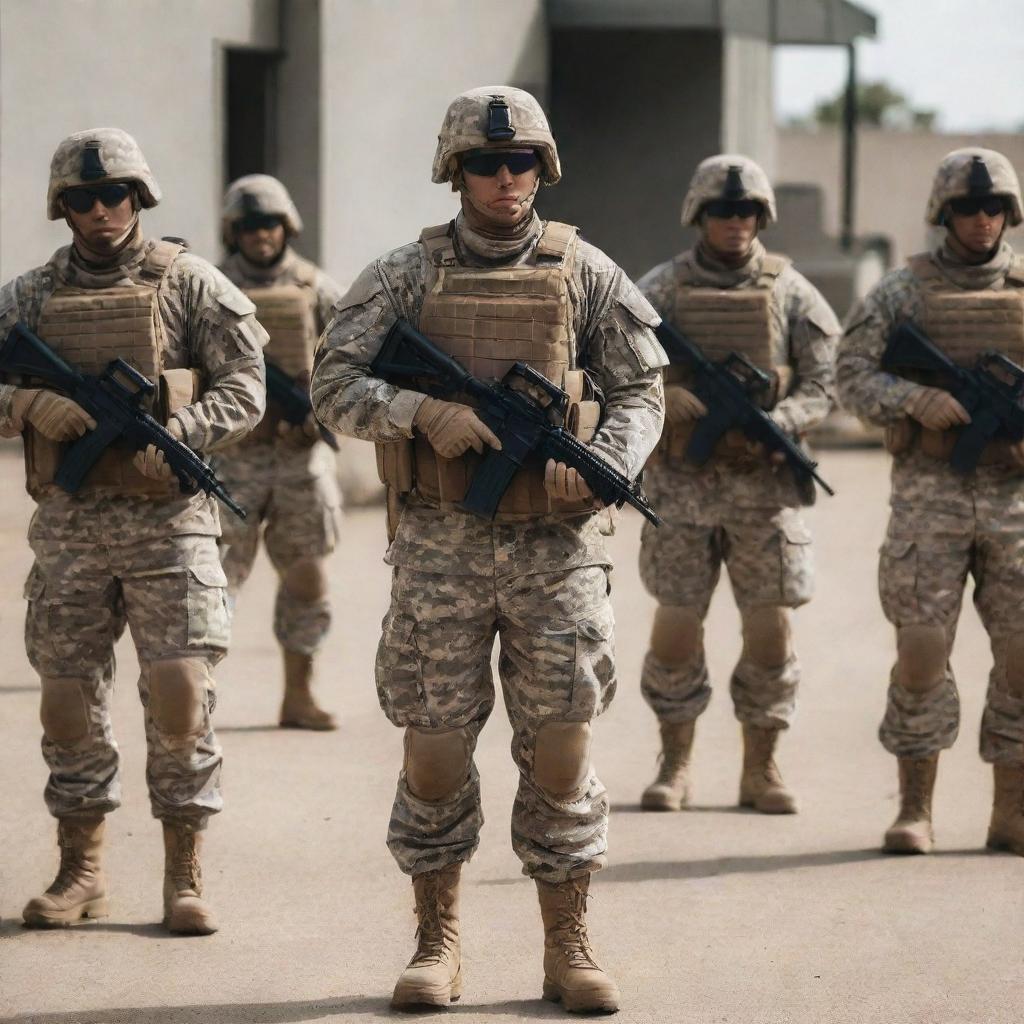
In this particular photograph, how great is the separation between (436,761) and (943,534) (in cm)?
214

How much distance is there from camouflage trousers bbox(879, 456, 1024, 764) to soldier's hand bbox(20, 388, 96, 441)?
257 cm

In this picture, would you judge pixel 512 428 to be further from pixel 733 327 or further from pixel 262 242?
pixel 262 242

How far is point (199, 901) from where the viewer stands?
5.48 metres

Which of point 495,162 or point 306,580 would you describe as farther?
point 306,580

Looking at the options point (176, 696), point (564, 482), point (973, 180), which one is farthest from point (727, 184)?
point (176, 696)

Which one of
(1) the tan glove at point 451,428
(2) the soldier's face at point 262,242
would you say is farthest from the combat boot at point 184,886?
(2) the soldier's face at point 262,242

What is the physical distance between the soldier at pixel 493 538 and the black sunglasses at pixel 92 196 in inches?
35.1

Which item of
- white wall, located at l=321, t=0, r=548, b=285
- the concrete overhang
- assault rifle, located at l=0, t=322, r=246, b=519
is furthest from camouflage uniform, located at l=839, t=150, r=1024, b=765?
the concrete overhang

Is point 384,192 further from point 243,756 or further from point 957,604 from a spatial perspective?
point 957,604

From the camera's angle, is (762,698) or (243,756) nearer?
(762,698)

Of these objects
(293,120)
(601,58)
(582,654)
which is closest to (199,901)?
(582,654)

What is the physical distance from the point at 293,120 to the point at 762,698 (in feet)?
27.2

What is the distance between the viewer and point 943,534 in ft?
20.7

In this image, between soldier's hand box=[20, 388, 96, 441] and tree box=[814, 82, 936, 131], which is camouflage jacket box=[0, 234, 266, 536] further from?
tree box=[814, 82, 936, 131]
